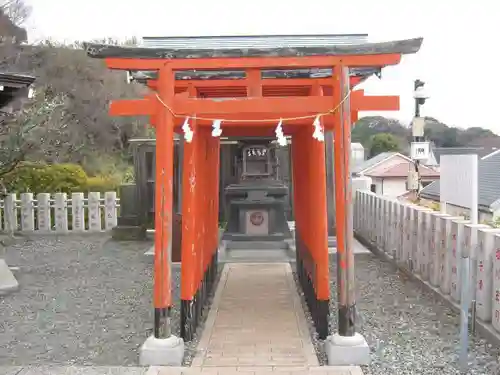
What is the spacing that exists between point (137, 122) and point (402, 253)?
18993 mm

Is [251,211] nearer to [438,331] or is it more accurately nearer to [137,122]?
[438,331]

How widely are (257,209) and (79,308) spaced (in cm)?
467

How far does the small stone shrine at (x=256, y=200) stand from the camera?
11.1m

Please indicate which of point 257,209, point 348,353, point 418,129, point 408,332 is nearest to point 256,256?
point 257,209

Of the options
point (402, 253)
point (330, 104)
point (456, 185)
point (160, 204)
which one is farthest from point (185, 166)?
point (402, 253)

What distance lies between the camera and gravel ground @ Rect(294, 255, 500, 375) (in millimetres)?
5009

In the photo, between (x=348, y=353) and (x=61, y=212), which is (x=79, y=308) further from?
(x=61, y=212)

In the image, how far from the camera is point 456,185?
6.02 meters

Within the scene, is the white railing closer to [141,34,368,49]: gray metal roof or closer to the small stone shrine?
the small stone shrine

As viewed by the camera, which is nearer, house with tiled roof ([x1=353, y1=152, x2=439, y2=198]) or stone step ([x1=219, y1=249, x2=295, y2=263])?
stone step ([x1=219, y1=249, x2=295, y2=263])

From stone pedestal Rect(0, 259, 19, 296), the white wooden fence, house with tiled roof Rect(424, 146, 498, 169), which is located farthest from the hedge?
house with tiled roof Rect(424, 146, 498, 169)

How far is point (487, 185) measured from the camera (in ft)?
70.1

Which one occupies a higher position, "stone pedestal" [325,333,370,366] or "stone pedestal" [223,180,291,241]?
"stone pedestal" [223,180,291,241]

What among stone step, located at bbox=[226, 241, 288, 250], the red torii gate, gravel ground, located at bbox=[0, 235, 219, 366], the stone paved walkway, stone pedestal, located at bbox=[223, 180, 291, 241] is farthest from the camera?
stone pedestal, located at bbox=[223, 180, 291, 241]
